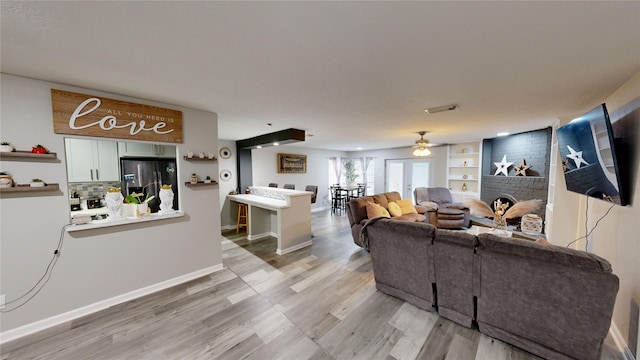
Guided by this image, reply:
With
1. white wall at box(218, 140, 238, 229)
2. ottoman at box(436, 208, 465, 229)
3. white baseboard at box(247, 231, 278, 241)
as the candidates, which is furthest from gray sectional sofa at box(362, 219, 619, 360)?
white wall at box(218, 140, 238, 229)

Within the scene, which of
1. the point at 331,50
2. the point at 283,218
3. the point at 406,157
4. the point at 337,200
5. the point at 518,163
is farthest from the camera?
the point at 337,200

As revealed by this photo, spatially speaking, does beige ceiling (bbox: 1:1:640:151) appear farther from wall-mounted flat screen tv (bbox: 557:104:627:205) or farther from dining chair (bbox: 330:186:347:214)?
dining chair (bbox: 330:186:347:214)

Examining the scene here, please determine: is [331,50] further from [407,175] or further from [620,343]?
[407,175]

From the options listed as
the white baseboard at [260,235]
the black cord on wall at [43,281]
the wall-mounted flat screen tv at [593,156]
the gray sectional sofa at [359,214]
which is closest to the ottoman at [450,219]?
the gray sectional sofa at [359,214]

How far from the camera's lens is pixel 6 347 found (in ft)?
5.96

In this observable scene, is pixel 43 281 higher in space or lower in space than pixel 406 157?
lower

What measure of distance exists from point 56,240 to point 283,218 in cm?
254

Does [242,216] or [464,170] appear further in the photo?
[464,170]

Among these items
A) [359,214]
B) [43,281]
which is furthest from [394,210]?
[43,281]

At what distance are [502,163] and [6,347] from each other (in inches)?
324

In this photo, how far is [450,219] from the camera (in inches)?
195

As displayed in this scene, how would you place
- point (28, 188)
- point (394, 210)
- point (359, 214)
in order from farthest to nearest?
point (394, 210)
point (359, 214)
point (28, 188)

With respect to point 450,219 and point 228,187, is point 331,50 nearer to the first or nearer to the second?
point 228,187

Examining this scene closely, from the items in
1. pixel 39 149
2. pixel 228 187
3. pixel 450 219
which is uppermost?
pixel 39 149
